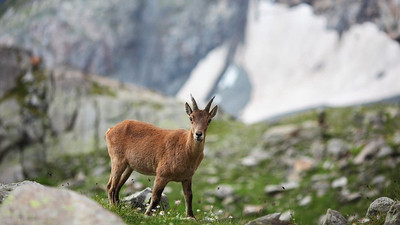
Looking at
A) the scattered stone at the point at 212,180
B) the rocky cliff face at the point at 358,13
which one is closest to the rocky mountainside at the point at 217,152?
the scattered stone at the point at 212,180

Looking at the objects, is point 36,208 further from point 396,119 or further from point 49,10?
point 49,10

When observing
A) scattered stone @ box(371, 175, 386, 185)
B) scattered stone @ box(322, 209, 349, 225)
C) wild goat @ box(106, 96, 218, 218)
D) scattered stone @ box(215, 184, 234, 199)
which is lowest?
scattered stone @ box(215, 184, 234, 199)

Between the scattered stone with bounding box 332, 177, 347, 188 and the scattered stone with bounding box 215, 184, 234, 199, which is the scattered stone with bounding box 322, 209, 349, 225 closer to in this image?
the scattered stone with bounding box 332, 177, 347, 188

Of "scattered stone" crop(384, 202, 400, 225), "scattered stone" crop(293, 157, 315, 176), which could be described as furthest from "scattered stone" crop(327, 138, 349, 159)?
"scattered stone" crop(384, 202, 400, 225)

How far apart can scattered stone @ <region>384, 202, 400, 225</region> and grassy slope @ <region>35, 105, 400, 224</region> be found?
1171mm

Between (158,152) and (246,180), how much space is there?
16.0 meters

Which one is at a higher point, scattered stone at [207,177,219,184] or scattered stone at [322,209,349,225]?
scattered stone at [322,209,349,225]

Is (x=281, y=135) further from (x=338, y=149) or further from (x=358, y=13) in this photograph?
(x=358, y=13)

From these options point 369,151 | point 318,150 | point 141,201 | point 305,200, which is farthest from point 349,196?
point 141,201

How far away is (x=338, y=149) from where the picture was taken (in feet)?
85.6

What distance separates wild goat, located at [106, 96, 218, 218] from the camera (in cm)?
1041

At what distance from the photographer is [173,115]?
160ft

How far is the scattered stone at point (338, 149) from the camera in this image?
25234 mm

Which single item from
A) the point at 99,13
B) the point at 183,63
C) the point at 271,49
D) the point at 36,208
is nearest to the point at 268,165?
the point at 36,208
